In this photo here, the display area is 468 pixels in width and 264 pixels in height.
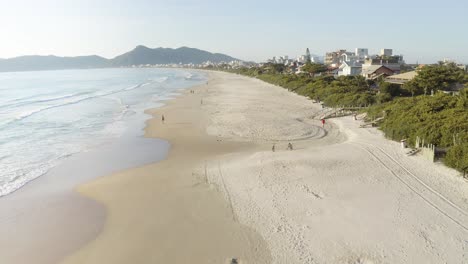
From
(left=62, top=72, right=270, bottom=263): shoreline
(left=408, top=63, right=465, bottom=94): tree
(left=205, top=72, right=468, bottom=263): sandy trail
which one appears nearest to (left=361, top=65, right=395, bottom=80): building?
(left=408, top=63, right=465, bottom=94): tree

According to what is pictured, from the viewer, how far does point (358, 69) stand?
5975 centimetres

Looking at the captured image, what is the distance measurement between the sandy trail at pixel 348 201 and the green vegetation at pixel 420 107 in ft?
4.12

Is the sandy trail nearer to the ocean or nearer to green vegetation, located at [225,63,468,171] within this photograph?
green vegetation, located at [225,63,468,171]

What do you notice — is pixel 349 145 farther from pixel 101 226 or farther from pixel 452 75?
pixel 452 75

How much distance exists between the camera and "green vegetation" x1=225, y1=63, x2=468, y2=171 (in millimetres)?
16812

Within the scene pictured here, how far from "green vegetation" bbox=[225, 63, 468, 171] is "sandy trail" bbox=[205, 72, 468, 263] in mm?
1255

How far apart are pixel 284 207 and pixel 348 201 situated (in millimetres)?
2422

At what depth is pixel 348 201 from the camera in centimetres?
1248

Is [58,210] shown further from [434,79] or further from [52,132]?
[434,79]

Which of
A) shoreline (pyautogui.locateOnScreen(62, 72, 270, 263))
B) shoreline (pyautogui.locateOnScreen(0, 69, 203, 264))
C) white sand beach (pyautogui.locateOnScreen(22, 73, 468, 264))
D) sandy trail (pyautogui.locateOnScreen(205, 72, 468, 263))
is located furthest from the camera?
shoreline (pyautogui.locateOnScreen(0, 69, 203, 264))

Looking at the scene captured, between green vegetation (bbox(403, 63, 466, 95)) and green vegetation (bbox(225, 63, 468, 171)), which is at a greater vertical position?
green vegetation (bbox(403, 63, 466, 95))

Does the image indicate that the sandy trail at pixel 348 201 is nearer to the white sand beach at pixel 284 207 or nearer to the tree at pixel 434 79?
the white sand beach at pixel 284 207

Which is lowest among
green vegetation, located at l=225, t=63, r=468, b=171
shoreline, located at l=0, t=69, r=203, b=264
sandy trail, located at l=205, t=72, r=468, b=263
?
shoreline, located at l=0, t=69, r=203, b=264

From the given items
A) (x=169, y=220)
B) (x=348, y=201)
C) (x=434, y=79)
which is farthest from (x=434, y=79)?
(x=169, y=220)
